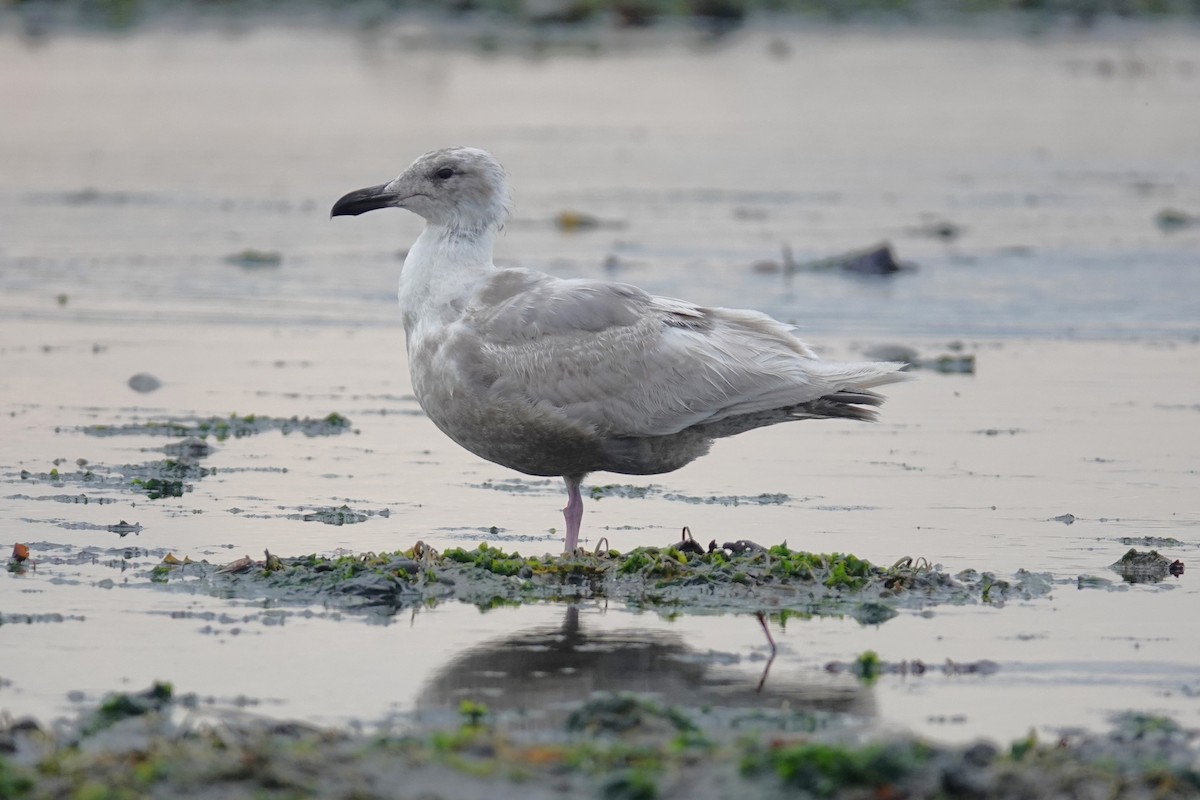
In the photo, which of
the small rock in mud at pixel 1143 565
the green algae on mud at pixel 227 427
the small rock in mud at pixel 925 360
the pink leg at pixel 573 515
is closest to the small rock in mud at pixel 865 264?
the small rock in mud at pixel 925 360

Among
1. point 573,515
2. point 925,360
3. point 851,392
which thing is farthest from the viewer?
point 925,360

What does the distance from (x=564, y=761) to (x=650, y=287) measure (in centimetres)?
1095

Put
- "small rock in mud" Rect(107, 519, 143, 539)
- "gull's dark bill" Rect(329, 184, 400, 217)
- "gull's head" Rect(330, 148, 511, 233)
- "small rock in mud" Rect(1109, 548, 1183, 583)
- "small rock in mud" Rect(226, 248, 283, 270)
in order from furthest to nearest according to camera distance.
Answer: "small rock in mud" Rect(226, 248, 283, 270)
"gull's dark bill" Rect(329, 184, 400, 217)
"gull's head" Rect(330, 148, 511, 233)
"small rock in mud" Rect(107, 519, 143, 539)
"small rock in mud" Rect(1109, 548, 1183, 583)

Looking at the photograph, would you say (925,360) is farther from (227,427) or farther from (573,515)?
(573,515)

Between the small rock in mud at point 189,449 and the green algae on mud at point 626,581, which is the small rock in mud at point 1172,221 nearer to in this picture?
the small rock in mud at point 189,449

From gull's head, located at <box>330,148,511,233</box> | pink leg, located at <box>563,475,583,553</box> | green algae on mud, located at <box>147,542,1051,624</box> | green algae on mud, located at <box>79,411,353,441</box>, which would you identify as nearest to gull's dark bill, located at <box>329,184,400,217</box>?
gull's head, located at <box>330,148,511,233</box>

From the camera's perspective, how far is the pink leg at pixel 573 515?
27.8ft

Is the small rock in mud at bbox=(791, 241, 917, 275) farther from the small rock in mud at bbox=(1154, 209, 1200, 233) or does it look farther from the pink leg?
the pink leg

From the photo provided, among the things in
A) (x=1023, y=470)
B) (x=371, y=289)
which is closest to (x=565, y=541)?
(x=1023, y=470)

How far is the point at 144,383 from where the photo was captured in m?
12.4

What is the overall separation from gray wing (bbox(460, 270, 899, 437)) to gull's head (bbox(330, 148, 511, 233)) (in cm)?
43

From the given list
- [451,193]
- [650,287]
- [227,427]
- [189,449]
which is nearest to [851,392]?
[451,193]

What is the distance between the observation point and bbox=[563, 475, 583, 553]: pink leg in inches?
333

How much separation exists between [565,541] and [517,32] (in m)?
35.4
